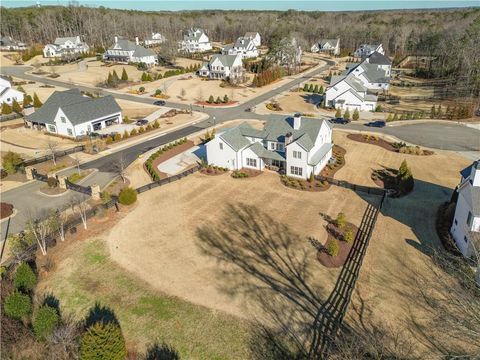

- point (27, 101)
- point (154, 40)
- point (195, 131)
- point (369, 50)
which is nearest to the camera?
point (195, 131)

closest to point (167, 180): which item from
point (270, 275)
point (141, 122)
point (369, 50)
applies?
point (270, 275)

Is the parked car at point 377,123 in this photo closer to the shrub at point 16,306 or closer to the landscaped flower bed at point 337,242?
the landscaped flower bed at point 337,242

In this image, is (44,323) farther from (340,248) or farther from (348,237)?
(348,237)

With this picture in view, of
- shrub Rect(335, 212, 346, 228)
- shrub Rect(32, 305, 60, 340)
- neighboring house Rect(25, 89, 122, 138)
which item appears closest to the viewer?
shrub Rect(32, 305, 60, 340)

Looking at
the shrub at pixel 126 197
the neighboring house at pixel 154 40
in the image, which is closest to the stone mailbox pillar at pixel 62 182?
the shrub at pixel 126 197

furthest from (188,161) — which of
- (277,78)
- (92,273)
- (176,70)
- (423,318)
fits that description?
(176,70)

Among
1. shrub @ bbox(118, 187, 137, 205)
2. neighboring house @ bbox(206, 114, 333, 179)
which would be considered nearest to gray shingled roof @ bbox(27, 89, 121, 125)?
neighboring house @ bbox(206, 114, 333, 179)

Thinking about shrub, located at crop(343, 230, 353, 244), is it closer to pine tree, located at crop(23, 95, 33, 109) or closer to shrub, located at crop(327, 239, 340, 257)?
shrub, located at crop(327, 239, 340, 257)
